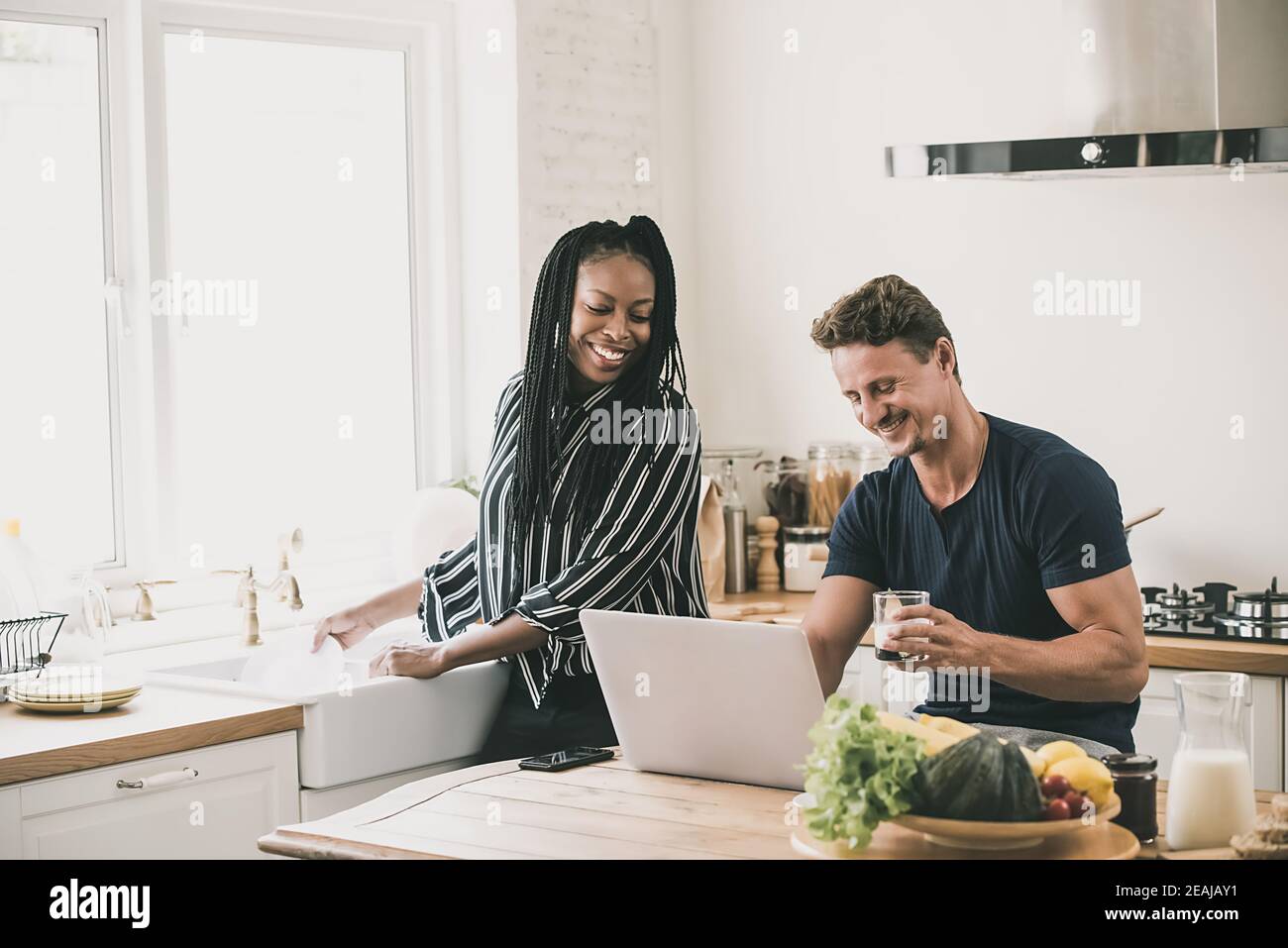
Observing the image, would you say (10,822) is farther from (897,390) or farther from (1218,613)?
(1218,613)

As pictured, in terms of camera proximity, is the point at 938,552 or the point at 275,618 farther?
the point at 275,618

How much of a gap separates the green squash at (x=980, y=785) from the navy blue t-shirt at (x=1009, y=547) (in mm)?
609

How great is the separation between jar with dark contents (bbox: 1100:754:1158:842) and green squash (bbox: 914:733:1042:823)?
0.17 m

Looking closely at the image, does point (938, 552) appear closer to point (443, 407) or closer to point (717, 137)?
point (443, 407)

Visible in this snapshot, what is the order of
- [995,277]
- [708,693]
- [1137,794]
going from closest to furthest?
1. [1137,794]
2. [708,693]
3. [995,277]

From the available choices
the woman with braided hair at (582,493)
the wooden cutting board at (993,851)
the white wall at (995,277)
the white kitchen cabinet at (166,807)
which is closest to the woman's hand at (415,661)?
the woman with braided hair at (582,493)

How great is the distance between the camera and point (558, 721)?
8.55ft

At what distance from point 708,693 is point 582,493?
79 centimetres

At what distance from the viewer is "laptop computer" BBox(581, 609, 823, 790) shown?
1853mm

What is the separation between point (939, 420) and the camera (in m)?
2.24

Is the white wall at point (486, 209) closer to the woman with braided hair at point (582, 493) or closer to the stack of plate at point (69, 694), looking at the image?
the woman with braided hair at point (582, 493)

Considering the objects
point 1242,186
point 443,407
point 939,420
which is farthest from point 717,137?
point 939,420

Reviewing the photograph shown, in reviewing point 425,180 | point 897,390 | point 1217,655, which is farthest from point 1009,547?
point 425,180

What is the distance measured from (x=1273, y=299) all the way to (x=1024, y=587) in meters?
1.52
